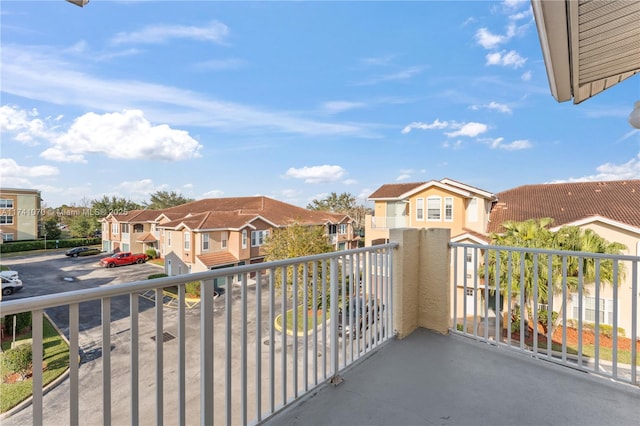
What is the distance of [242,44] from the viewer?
19.8 m

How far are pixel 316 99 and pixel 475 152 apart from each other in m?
14.3

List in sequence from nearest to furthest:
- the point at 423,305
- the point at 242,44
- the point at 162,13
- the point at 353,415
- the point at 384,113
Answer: the point at 353,415, the point at 423,305, the point at 162,13, the point at 242,44, the point at 384,113

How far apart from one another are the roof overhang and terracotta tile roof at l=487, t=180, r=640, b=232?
1143 cm

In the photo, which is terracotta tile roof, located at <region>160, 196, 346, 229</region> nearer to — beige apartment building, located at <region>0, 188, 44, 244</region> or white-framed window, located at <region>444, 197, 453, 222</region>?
beige apartment building, located at <region>0, 188, 44, 244</region>

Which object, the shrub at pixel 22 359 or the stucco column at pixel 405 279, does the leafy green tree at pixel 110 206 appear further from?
the stucco column at pixel 405 279

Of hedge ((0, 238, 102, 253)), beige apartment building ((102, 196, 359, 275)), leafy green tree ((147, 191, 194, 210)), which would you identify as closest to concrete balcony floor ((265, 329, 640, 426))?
beige apartment building ((102, 196, 359, 275))

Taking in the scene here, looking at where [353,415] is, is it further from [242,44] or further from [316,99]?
[316,99]

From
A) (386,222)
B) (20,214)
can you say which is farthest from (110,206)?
(386,222)

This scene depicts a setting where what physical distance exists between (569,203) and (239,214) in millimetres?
18539

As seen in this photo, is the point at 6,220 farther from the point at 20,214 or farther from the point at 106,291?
the point at 106,291

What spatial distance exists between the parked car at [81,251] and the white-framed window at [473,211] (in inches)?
826

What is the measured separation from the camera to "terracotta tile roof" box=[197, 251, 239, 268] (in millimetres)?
16672

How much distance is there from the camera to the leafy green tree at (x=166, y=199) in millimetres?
31305

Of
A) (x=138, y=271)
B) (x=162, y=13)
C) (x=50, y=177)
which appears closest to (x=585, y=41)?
(x=162, y=13)
